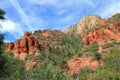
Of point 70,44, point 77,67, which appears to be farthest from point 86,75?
point 70,44

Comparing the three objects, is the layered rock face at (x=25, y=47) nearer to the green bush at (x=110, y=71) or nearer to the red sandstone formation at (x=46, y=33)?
the red sandstone formation at (x=46, y=33)

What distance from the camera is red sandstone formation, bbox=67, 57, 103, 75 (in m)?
126

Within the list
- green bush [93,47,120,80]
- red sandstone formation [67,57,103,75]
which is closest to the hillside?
red sandstone formation [67,57,103,75]

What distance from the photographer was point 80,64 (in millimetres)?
131500

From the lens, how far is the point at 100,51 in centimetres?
13662

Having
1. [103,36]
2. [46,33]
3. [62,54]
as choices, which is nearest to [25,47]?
[62,54]

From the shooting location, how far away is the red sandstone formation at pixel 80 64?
413 ft

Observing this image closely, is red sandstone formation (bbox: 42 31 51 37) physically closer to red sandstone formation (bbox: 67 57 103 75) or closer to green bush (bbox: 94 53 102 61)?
red sandstone formation (bbox: 67 57 103 75)

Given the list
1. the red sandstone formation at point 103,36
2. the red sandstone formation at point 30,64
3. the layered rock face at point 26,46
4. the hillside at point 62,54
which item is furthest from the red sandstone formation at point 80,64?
the layered rock face at point 26,46

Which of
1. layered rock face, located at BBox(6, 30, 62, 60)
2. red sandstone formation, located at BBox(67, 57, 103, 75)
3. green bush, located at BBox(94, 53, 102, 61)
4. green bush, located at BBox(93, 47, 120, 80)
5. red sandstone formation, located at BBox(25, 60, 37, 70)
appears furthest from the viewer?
layered rock face, located at BBox(6, 30, 62, 60)

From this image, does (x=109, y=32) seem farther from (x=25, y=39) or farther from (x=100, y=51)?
(x=25, y=39)

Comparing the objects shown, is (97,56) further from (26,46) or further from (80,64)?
(26,46)

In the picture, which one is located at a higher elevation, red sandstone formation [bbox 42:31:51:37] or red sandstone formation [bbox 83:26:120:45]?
red sandstone formation [bbox 42:31:51:37]

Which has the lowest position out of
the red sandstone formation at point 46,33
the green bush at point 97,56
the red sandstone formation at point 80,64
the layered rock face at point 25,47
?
the red sandstone formation at point 80,64
